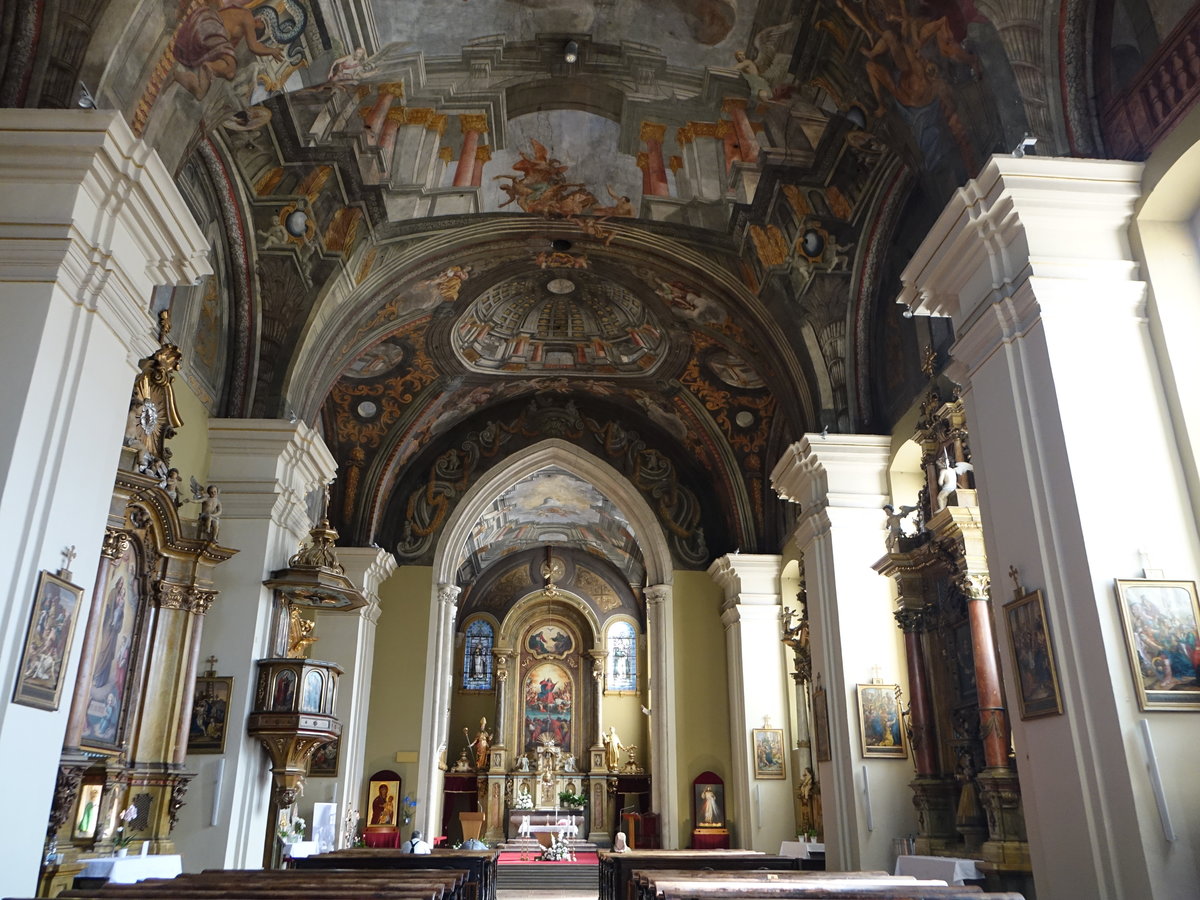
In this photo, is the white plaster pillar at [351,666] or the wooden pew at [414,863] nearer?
the wooden pew at [414,863]

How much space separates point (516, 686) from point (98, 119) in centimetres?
2207

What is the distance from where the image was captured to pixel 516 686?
26297 mm

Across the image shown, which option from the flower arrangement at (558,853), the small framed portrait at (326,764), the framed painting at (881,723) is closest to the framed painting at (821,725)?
the framed painting at (881,723)

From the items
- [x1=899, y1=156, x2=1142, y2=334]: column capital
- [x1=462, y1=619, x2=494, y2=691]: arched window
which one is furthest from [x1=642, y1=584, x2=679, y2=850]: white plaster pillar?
[x1=899, y1=156, x2=1142, y2=334]: column capital

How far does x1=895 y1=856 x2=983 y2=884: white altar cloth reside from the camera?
7312 millimetres

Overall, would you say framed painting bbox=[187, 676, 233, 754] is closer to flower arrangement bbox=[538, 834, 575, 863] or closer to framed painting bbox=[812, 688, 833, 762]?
framed painting bbox=[812, 688, 833, 762]

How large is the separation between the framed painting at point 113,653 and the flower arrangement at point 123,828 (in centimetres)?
55

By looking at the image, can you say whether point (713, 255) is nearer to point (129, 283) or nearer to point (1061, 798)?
point (129, 283)

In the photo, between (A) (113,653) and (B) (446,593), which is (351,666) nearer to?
(B) (446,593)

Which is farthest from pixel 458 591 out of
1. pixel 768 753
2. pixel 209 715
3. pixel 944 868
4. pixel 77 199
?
pixel 77 199

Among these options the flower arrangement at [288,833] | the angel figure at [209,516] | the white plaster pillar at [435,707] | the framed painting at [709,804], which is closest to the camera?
the angel figure at [209,516]

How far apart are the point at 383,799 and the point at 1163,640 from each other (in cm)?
1317

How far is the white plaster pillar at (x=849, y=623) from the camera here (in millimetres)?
9484

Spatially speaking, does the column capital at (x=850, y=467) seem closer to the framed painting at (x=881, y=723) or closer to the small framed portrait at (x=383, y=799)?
the framed painting at (x=881, y=723)
